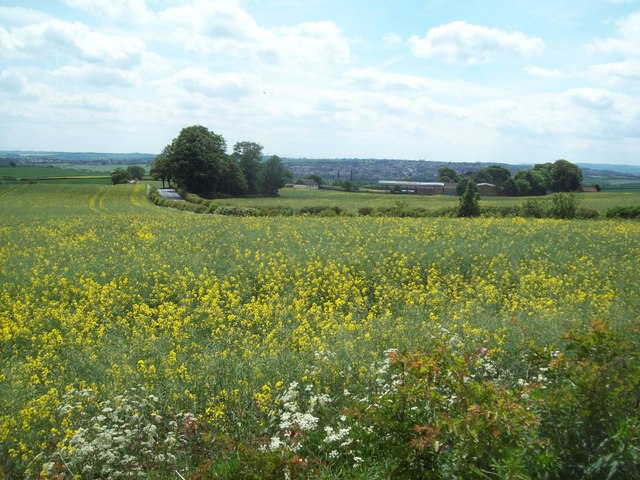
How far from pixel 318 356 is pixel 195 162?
69128mm

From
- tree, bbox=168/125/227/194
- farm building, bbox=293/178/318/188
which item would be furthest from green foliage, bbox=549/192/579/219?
farm building, bbox=293/178/318/188

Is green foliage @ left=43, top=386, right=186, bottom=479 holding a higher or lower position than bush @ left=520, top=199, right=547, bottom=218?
lower

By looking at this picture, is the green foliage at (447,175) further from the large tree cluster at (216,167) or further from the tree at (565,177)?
→ the large tree cluster at (216,167)

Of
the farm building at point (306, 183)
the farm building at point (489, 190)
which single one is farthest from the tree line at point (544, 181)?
the farm building at point (306, 183)

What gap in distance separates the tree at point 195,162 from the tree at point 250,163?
23.4ft

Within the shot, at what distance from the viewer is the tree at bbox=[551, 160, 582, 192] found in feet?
271

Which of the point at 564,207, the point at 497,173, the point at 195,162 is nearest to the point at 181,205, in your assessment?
the point at 195,162

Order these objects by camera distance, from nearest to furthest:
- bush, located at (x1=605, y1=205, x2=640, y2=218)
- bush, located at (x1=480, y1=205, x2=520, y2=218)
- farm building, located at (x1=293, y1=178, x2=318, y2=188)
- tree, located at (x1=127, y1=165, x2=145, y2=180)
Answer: bush, located at (x1=605, y1=205, x2=640, y2=218), bush, located at (x1=480, y1=205, x2=520, y2=218), farm building, located at (x1=293, y1=178, x2=318, y2=188), tree, located at (x1=127, y1=165, x2=145, y2=180)

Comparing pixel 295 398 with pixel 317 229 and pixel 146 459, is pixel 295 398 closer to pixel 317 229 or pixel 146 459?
pixel 146 459

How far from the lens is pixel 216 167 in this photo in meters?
72.9

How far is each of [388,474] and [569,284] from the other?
12.3 meters

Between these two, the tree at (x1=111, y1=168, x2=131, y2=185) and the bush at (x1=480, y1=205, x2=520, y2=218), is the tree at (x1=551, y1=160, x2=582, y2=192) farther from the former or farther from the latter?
the tree at (x1=111, y1=168, x2=131, y2=185)

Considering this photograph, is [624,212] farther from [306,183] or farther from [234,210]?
[306,183]

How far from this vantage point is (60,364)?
849cm
